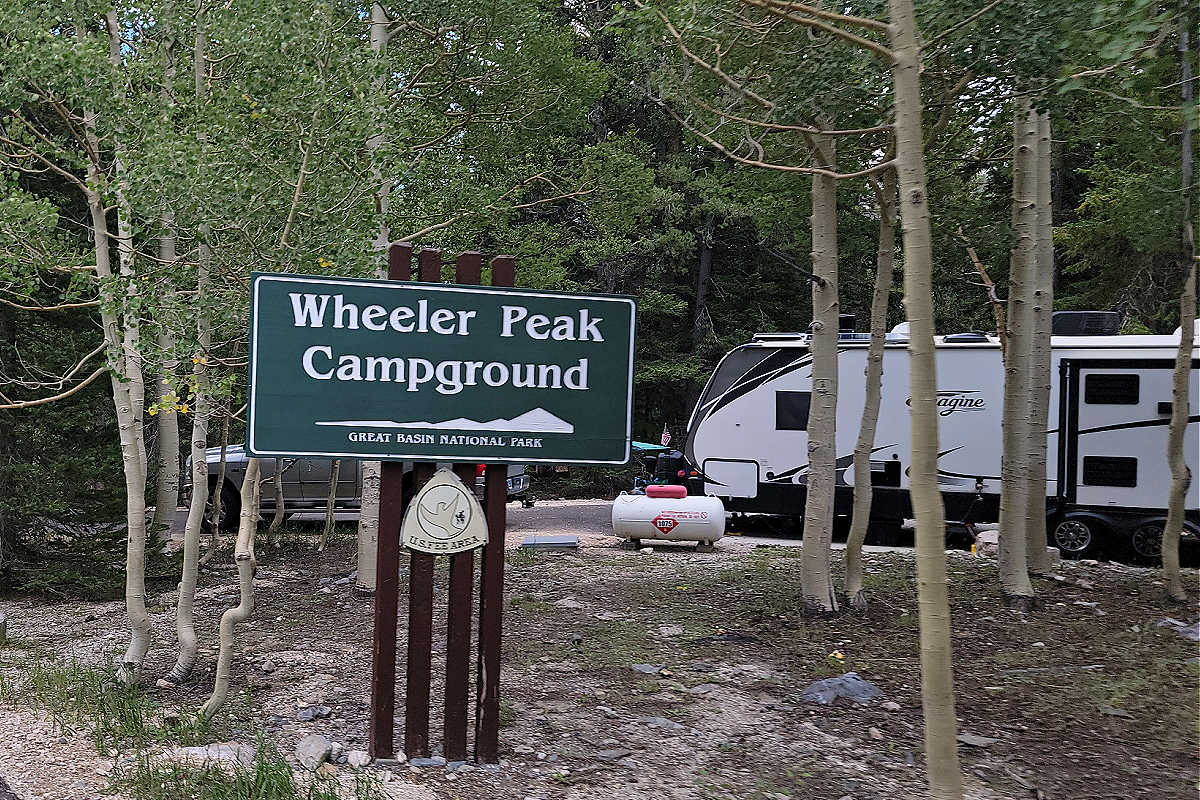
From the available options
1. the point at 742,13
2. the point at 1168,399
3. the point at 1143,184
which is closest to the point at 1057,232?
the point at 1168,399

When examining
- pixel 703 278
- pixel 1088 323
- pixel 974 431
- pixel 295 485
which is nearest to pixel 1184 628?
pixel 974 431

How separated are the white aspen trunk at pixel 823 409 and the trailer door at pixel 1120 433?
585cm

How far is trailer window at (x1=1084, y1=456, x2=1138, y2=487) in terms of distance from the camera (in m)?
12.2

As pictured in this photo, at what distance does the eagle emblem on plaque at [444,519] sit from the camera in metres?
5.19

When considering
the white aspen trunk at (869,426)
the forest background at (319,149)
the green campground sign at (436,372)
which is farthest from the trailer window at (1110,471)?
the green campground sign at (436,372)

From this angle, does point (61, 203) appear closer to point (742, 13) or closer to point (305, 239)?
point (305, 239)

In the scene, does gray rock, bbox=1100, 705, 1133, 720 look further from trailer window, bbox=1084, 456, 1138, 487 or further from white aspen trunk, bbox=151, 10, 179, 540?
trailer window, bbox=1084, 456, 1138, 487

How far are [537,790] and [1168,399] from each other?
10.4 m

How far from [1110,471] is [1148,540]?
36.5 inches

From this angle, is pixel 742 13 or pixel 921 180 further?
pixel 742 13

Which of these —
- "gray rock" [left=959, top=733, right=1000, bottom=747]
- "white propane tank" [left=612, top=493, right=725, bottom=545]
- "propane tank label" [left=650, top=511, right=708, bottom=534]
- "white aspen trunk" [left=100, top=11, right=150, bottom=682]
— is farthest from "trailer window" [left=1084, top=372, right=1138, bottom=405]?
"white aspen trunk" [left=100, top=11, right=150, bottom=682]

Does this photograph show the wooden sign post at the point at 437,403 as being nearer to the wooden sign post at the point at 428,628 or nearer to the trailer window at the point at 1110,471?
the wooden sign post at the point at 428,628

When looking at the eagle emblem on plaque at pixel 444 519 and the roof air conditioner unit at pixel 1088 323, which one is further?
the roof air conditioner unit at pixel 1088 323

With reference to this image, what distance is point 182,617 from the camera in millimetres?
6820
